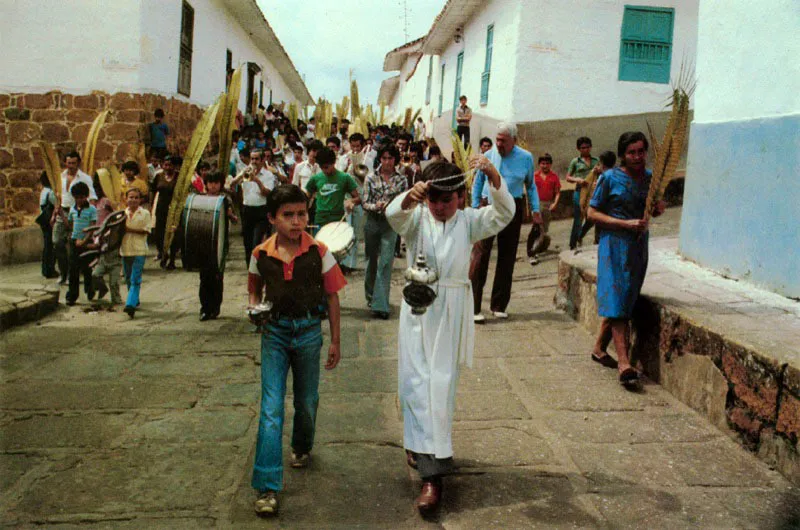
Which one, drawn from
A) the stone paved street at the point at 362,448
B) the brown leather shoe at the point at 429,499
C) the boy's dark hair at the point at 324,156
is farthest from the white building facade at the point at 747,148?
the boy's dark hair at the point at 324,156

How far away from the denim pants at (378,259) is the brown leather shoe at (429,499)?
12.9 feet

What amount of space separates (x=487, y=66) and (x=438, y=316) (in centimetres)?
1446

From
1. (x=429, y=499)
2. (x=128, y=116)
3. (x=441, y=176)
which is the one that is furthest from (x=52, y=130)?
(x=429, y=499)

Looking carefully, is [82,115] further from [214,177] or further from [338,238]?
[338,238]

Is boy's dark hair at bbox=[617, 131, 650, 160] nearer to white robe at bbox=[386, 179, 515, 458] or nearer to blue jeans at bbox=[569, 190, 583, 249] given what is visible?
white robe at bbox=[386, 179, 515, 458]

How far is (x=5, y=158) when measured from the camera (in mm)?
12672

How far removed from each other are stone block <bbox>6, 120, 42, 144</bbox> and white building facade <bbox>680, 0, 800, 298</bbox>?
Answer: 33.9 feet

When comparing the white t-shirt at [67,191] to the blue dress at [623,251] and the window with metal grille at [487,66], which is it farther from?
the window with metal grille at [487,66]

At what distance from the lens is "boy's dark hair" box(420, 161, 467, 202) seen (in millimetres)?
3451

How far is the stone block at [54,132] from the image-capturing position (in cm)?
1248

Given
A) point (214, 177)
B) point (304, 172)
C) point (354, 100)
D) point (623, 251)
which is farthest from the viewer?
point (354, 100)

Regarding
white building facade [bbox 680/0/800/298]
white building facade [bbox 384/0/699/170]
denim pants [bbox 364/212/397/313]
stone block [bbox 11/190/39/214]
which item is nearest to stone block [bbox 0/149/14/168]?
stone block [bbox 11/190/39/214]

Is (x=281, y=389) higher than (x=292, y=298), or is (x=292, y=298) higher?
(x=292, y=298)

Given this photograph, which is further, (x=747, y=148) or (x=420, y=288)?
(x=747, y=148)
